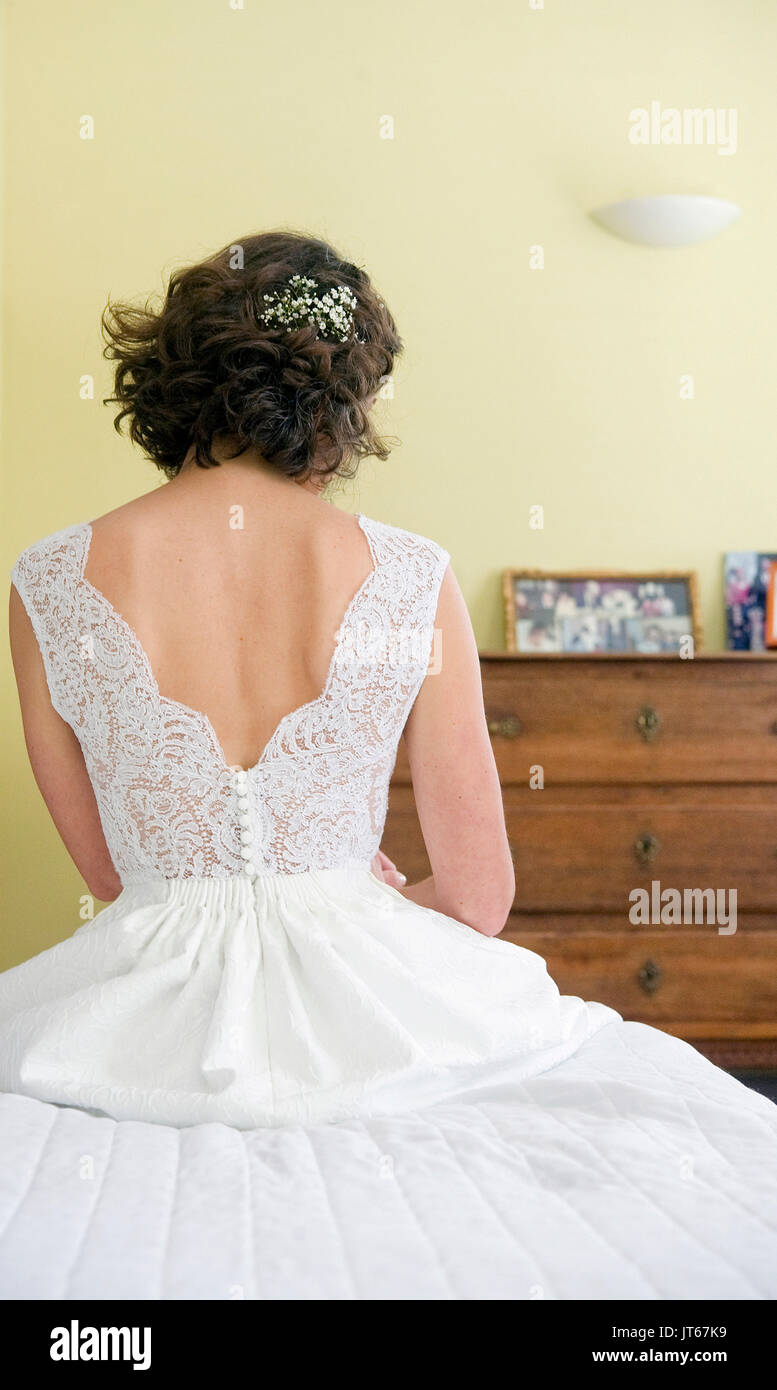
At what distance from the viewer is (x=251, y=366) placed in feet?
4.42

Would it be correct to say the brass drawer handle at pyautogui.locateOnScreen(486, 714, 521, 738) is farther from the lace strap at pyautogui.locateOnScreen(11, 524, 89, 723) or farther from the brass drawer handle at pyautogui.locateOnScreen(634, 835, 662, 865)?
the lace strap at pyautogui.locateOnScreen(11, 524, 89, 723)

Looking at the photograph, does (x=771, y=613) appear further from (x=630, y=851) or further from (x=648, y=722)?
(x=630, y=851)

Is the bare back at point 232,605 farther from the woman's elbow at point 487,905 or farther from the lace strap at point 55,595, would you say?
the woman's elbow at point 487,905

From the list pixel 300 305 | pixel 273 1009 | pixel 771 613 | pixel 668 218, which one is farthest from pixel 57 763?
pixel 668 218

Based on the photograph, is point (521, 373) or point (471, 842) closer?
point (471, 842)

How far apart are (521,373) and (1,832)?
1784 millimetres

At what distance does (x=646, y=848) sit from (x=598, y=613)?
754 mm

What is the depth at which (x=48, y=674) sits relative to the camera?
132 cm

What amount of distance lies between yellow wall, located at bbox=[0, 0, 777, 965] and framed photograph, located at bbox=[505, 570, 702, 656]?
0.06 meters

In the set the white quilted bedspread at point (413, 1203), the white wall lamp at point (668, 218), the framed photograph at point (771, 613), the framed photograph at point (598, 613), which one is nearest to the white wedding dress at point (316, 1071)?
the white quilted bedspread at point (413, 1203)

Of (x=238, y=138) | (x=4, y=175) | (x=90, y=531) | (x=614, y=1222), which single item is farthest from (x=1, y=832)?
(x=614, y=1222)

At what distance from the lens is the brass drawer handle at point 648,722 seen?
9.18 feet
